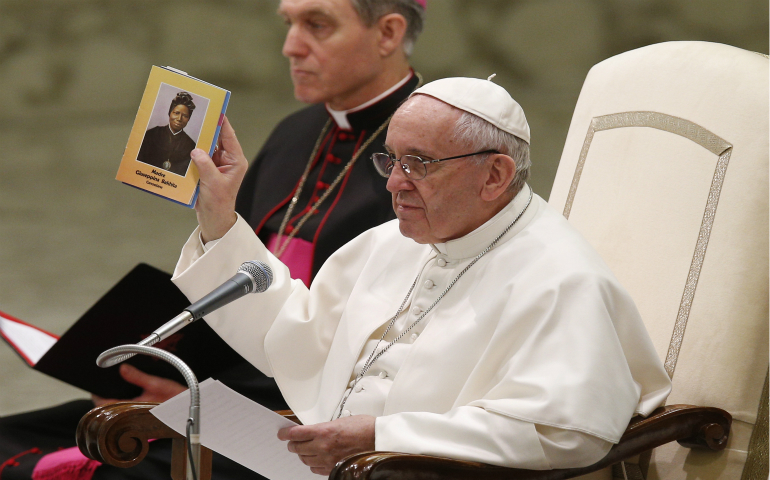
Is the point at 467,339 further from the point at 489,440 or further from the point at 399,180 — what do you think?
the point at 399,180

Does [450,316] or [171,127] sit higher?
[171,127]

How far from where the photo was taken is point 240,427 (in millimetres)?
1906

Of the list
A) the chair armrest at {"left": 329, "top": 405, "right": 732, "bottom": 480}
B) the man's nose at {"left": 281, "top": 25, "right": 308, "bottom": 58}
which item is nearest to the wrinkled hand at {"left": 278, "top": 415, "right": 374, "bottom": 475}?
the chair armrest at {"left": 329, "top": 405, "right": 732, "bottom": 480}

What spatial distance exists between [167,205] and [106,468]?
4.59 m

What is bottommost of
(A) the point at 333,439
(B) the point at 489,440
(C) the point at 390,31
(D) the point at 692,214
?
(A) the point at 333,439

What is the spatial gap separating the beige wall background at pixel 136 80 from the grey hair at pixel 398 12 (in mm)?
2444

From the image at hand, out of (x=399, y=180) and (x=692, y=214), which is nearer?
(x=399, y=180)

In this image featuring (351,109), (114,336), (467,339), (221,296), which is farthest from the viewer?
(351,109)

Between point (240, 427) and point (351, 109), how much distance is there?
1.71m

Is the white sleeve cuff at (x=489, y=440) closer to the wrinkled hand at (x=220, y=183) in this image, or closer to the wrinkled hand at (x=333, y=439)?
the wrinkled hand at (x=333, y=439)

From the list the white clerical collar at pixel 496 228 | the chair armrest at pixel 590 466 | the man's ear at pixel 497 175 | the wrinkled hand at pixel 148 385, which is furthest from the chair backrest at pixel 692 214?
the wrinkled hand at pixel 148 385

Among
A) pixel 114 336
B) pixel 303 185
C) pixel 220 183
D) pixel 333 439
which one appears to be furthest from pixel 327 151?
pixel 333 439

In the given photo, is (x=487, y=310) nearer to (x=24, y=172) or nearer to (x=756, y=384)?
(x=756, y=384)

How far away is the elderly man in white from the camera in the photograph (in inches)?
69.4
